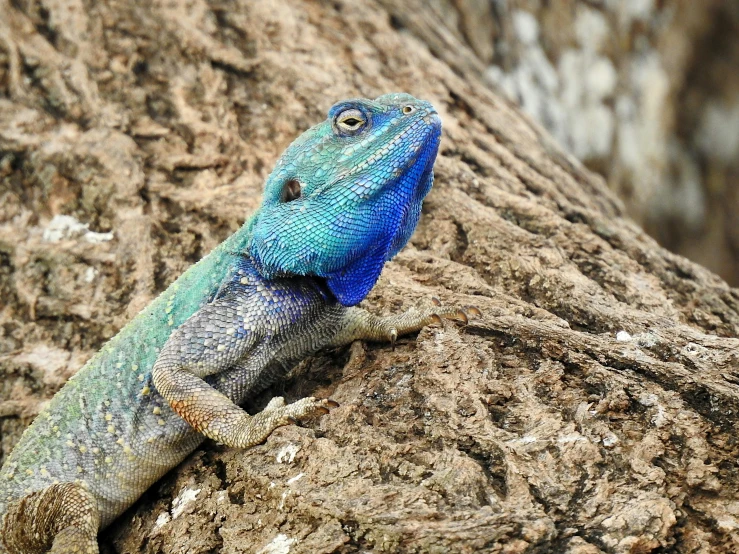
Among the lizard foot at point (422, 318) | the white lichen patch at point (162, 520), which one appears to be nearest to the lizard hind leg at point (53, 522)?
the white lichen patch at point (162, 520)

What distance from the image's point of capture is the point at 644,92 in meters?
10.4

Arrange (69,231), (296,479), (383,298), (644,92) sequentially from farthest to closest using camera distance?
(644,92)
(69,231)
(383,298)
(296,479)

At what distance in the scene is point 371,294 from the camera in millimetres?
4430

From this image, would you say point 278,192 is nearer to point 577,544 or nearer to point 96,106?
point 577,544

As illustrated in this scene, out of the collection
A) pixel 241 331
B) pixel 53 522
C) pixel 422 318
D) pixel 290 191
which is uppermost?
pixel 290 191

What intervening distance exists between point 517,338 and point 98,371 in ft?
6.93

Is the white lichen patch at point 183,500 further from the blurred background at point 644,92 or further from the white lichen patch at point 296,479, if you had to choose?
the blurred background at point 644,92

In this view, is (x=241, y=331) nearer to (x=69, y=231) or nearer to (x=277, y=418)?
(x=277, y=418)

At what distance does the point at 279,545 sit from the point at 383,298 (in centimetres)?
180

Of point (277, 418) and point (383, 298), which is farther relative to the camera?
point (383, 298)

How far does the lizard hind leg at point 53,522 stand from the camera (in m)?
3.52

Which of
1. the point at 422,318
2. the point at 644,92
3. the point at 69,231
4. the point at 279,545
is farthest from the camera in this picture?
the point at 644,92

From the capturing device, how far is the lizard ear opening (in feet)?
11.8

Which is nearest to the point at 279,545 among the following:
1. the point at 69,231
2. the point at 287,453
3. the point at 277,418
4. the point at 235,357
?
the point at 287,453
